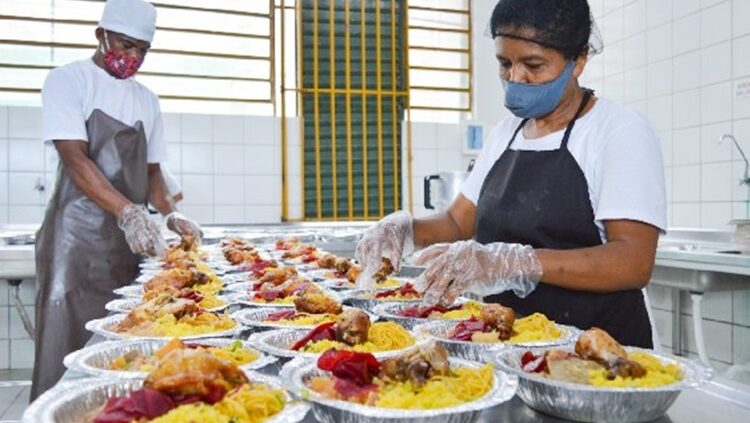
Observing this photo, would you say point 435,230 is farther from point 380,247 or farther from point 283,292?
point 283,292

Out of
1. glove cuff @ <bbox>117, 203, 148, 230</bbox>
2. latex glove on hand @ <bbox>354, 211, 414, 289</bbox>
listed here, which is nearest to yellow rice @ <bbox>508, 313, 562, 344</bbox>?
latex glove on hand @ <bbox>354, 211, 414, 289</bbox>

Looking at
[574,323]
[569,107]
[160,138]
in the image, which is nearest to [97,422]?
[574,323]

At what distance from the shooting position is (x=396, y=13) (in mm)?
7105

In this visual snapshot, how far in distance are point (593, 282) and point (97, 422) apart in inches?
52.0

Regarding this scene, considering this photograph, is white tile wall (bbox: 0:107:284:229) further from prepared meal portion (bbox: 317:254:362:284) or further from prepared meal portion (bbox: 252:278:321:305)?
prepared meal portion (bbox: 252:278:321:305)

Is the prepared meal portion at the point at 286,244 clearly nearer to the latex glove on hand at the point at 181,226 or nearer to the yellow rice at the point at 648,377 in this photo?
the latex glove on hand at the point at 181,226

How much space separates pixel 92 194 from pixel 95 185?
0.05 meters

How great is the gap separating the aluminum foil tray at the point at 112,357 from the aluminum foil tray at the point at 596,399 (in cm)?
54

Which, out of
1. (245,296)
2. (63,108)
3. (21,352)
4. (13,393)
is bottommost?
(13,393)

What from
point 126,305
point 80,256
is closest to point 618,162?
point 126,305

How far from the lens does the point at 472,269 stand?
1.75 metres

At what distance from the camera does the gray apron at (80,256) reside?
2.97 meters

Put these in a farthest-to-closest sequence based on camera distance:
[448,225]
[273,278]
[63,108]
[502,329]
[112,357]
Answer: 1. [63,108]
2. [448,225]
3. [273,278]
4. [502,329]
5. [112,357]

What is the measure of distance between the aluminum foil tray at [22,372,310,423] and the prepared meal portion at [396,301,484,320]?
76cm
